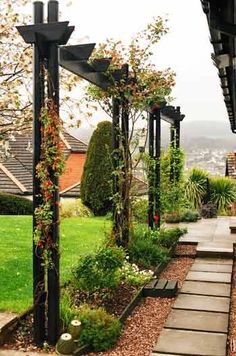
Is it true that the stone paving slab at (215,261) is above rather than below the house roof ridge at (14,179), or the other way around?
below

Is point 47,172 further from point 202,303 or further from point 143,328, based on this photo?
point 202,303

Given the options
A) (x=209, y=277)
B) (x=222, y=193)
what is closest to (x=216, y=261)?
(x=209, y=277)

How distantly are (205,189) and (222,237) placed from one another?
4.69 meters

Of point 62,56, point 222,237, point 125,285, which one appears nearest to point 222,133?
point 222,237

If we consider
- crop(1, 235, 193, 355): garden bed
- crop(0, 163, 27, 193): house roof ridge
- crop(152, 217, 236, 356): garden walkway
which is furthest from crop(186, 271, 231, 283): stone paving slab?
crop(0, 163, 27, 193): house roof ridge

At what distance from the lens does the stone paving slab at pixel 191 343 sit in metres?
3.80

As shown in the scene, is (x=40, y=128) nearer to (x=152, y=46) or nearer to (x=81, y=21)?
(x=81, y=21)

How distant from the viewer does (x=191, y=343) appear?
3977 millimetres

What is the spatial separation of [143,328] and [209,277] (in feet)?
6.92

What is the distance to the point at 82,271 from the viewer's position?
4867 millimetres

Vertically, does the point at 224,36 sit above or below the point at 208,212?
above

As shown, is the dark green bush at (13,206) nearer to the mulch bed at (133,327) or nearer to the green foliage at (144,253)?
the green foliage at (144,253)

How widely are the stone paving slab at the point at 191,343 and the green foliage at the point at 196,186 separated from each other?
30.0 feet

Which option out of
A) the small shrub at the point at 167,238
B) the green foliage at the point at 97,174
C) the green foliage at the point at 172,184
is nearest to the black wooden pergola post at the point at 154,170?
the green foliage at the point at 172,184
